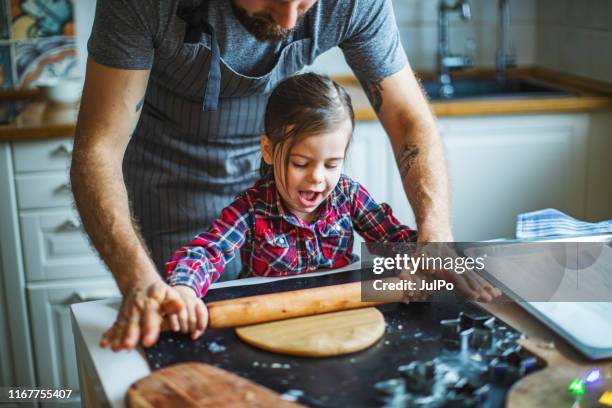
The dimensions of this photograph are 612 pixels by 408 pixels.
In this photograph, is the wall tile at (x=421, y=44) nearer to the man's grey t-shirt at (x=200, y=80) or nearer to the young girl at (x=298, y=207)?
the man's grey t-shirt at (x=200, y=80)

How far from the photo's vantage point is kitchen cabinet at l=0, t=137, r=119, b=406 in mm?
2135

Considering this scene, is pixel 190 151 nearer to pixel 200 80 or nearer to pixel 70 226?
pixel 200 80

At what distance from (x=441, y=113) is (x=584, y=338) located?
138 centimetres

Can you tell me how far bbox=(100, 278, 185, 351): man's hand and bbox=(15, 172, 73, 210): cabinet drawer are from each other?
1.24 meters

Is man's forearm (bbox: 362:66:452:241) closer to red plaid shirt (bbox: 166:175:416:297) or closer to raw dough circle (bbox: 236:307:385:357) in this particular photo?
red plaid shirt (bbox: 166:175:416:297)

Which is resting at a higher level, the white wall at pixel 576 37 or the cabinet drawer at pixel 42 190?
the white wall at pixel 576 37

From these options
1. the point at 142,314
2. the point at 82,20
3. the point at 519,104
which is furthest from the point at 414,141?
the point at 82,20

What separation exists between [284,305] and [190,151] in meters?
0.64

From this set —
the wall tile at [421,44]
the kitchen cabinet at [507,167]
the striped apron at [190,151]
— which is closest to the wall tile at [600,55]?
the kitchen cabinet at [507,167]

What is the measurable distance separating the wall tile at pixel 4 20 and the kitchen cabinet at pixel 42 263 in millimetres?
605

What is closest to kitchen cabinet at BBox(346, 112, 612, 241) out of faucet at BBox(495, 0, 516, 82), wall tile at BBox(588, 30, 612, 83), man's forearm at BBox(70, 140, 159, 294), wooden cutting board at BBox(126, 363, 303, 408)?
wall tile at BBox(588, 30, 612, 83)

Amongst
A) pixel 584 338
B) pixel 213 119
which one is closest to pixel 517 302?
pixel 584 338

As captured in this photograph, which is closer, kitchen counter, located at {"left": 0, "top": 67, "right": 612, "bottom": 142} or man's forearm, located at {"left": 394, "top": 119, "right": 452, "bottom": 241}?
man's forearm, located at {"left": 394, "top": 119, "right": 452, "bottom": 241}

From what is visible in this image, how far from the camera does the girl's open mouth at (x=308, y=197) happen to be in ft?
4.01
